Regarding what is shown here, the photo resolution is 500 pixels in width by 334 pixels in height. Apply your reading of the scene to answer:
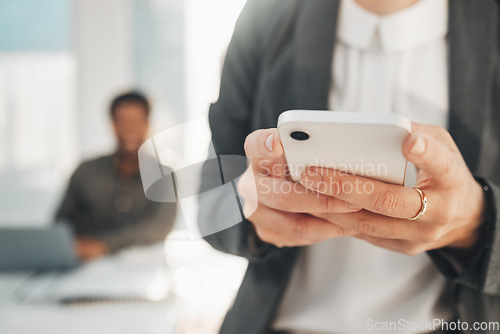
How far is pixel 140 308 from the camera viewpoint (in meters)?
0.74

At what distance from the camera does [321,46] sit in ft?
1.03

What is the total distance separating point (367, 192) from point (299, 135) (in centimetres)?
5

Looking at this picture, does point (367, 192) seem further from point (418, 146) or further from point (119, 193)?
point (119, 193)

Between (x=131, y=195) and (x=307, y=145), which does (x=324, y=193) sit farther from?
(x=131, y=195)

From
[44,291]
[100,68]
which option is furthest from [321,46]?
[100,68]

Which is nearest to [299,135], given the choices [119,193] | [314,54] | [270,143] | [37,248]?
[270,143]

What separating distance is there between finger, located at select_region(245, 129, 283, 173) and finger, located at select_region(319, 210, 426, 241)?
61mm

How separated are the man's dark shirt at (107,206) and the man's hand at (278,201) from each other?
93cm

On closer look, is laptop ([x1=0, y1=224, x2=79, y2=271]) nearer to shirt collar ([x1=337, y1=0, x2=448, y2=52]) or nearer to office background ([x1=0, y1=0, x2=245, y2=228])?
shirt collar ([x1=337, y1=0, x2=448, y2=52])

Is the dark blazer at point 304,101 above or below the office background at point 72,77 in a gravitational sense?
above

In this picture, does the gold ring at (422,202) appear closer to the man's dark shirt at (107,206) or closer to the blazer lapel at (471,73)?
the blazer lapel at (471,73)

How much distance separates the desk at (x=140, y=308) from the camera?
26.4 inches

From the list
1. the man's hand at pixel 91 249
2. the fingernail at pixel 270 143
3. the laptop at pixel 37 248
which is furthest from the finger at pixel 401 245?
the man's hand at pixel 91 249

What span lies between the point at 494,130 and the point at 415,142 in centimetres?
12
